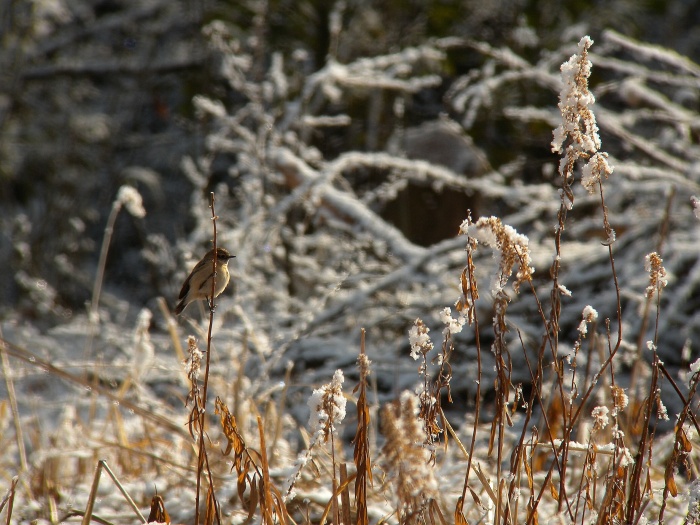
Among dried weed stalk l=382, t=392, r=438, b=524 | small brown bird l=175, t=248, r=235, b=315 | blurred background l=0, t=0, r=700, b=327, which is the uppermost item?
blurred background l=0, t=0, r=700, b=327

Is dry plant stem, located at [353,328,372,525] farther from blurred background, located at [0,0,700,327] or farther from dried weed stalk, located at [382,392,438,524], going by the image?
blurred background, located at [0,0,700,327]

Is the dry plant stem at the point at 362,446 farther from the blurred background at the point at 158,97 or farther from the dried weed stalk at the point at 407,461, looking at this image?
the blurred background at the point at 158,97

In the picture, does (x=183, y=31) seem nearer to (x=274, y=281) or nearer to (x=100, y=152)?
(x=100, y=152)

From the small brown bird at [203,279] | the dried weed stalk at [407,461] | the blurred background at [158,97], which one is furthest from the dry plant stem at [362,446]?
the blurred background at [158,97]

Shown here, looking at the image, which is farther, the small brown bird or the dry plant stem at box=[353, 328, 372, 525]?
the small brown bird

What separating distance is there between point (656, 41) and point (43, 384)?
870 centimetres

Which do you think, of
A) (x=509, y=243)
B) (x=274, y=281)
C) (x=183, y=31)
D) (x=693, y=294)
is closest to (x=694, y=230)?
(x=693, y=294)

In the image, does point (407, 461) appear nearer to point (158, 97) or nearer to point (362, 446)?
point (362, 446)

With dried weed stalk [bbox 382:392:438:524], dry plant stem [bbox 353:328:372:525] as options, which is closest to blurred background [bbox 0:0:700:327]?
dry plant stem [bbox 353:328:372:525]

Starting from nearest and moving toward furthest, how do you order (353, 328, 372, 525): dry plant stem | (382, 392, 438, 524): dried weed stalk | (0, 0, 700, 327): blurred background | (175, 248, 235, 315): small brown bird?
1. (382, 392, 438, 524): dried weed stalk
2. (353, 328, 372, 525): dry plant stem
3. (175, 248, 235, 315): small brown bird
4. (0, 0, 700, 327): blurred background

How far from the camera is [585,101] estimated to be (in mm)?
958

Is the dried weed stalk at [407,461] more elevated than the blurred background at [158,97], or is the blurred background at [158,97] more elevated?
the blurred background at [158,97]

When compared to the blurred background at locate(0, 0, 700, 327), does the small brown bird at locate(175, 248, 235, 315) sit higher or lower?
lower

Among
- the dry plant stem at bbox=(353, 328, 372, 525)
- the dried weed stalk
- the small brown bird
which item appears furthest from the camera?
the small brown bird
